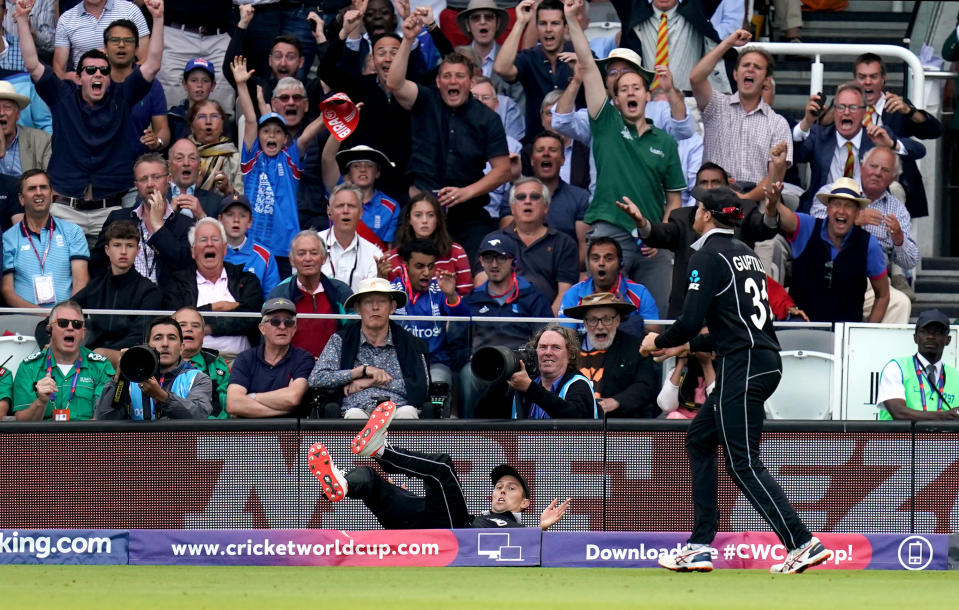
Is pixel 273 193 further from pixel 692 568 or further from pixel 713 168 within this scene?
pixel 692 568

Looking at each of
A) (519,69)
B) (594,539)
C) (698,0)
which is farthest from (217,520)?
(698,0)

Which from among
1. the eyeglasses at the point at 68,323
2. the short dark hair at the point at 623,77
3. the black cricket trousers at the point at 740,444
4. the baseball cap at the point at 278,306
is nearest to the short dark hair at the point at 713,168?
the short dark hair at the point at 623,77

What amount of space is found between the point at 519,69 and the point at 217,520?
6052mm

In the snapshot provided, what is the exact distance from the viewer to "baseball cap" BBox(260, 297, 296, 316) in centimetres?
1144

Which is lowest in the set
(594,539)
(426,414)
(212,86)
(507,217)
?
(594,539)

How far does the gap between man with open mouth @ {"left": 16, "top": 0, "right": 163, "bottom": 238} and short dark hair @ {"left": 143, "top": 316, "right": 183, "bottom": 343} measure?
2680mm

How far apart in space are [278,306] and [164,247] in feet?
5.92

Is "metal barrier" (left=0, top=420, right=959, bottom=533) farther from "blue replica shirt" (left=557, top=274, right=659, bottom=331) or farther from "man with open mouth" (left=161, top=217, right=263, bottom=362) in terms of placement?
"man with open mouth" (left=161, top=217, right=263, bottom=362)

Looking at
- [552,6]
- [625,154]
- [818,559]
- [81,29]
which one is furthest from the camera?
[552,6]

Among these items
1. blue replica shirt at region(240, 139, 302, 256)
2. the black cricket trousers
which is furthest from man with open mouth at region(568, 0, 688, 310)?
the black cricket trousers

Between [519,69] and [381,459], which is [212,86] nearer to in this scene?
[519,69]

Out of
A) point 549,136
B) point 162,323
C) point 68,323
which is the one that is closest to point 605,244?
point 549,136

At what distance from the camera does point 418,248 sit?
41.6 ft

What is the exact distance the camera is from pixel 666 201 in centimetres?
1389
